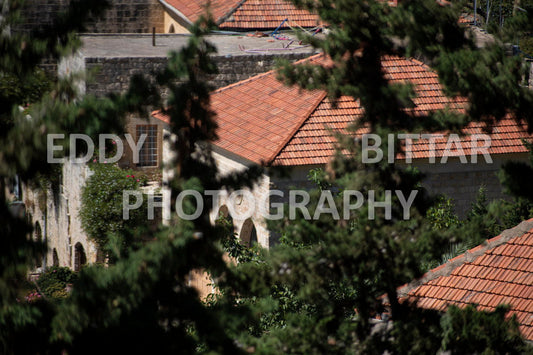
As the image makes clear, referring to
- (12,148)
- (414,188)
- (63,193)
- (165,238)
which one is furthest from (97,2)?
(63,193)

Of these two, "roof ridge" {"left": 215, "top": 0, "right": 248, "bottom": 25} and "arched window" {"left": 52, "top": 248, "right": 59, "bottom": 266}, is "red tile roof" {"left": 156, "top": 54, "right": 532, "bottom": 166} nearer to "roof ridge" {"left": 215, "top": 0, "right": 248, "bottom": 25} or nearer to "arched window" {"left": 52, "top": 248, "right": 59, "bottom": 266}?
"roof ridge" {"left": 215, "top": 0, "right": 248, "bottom": 25}

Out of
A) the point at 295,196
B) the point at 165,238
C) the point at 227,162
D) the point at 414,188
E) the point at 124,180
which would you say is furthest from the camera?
the point at 124,180

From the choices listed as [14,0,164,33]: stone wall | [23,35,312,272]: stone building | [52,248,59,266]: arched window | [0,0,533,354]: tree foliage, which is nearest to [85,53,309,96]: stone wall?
[23,35,312,272]: stone building

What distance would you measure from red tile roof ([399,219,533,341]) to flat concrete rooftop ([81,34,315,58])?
974cm

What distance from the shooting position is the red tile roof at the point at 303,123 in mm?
18250

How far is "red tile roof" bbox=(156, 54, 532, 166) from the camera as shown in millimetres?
18250

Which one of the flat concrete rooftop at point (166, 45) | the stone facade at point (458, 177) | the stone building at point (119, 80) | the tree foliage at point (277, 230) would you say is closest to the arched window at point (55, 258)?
the stone building at point (119, 80)

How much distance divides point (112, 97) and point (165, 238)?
6.04 feet

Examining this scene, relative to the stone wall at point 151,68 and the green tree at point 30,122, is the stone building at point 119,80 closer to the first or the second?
the stone wall at point 151,68

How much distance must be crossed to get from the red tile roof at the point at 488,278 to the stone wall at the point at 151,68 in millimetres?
9751

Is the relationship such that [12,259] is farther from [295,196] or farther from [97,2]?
[295,196]

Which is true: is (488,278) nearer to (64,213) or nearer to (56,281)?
(56,281)

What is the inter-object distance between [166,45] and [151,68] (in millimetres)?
3627

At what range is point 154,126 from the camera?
24266 mm
